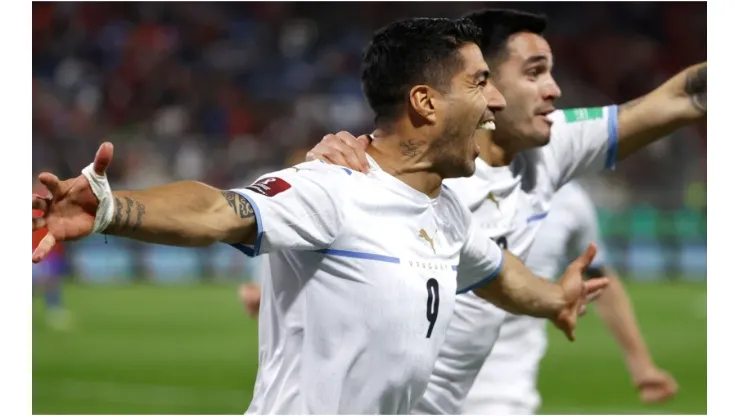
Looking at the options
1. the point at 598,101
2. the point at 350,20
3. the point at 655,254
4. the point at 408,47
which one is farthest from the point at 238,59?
the point at 408,47

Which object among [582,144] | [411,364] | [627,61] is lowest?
[411,364]

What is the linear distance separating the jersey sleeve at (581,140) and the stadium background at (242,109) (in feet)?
43.1

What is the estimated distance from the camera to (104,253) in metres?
24.3

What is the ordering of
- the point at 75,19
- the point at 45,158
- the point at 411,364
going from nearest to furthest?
the point at 411,364 < the point at 45,158 < the point at 75,19

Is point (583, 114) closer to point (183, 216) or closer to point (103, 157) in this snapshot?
point (183, 216)

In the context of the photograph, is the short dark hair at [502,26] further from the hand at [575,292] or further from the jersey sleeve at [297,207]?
the jersey sleeve at [297,207]

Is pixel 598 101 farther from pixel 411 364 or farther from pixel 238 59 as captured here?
pixel 411 364

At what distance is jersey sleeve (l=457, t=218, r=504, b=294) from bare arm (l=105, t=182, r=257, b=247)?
1.15 metres

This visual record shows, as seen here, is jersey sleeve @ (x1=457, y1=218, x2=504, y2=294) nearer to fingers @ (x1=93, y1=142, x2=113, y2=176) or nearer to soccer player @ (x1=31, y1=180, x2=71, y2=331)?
fingers @ (x1=93, y1=142, x2=113, y2=176)

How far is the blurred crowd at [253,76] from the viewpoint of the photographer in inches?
937

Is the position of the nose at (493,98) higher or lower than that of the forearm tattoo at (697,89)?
A: lower

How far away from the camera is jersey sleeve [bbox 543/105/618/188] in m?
5.91

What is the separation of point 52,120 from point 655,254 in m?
12.5

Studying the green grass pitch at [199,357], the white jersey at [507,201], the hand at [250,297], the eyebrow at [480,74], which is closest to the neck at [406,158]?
the eyebrow at [480,74]
